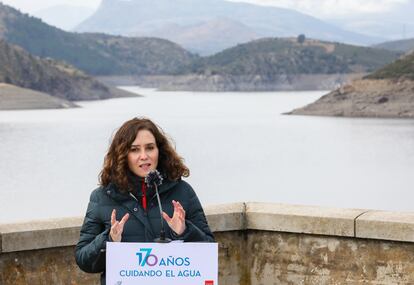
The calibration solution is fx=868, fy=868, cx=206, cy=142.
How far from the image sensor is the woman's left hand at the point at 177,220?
3527 millimetres

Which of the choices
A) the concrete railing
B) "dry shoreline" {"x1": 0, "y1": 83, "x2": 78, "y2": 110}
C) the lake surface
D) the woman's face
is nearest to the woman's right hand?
the woman's face

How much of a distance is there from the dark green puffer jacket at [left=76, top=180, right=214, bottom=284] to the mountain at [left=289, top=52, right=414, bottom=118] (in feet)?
290

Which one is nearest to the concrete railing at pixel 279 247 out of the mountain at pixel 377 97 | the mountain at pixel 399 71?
the mountain at pixel 377 97

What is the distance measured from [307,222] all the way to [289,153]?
55.3 metres

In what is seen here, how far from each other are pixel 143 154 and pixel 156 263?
0.49m

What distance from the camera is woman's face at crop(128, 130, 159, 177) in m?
3.71

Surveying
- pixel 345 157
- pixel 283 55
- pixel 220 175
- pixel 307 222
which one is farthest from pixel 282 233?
pixel 283 55

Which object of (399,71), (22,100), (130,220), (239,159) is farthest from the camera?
(22,100)

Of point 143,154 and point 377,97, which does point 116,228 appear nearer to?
point 143,154

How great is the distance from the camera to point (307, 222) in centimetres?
568

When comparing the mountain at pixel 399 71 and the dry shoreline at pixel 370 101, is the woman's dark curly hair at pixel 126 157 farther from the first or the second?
the mountain at pixel 399 71

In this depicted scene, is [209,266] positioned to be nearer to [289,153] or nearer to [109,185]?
[109,185]

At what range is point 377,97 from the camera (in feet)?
318

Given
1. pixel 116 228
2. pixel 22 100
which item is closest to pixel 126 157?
pixel 116 228
